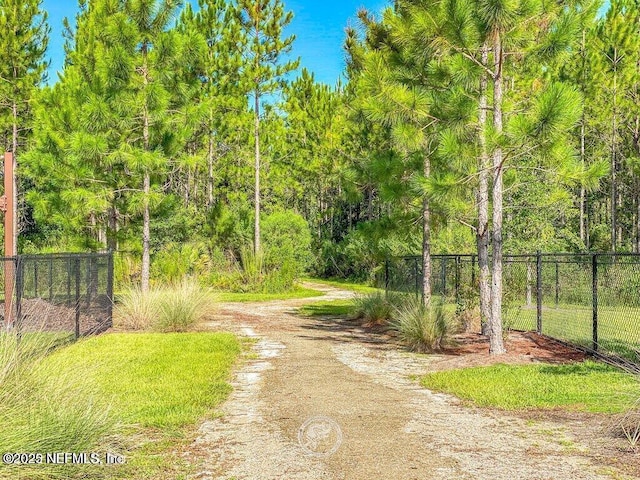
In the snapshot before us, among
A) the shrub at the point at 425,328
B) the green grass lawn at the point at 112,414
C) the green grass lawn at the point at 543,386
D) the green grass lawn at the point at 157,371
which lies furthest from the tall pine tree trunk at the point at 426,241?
the green grass lawn at the point at 112,414

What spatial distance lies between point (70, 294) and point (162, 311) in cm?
245

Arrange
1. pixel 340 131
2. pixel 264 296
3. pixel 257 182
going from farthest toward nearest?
pixel 340 131 < pixel 257 182 < pixel 264 296

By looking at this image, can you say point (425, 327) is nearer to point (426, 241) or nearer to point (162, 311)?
point (426, 241)

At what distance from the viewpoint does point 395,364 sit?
1024 centimetres

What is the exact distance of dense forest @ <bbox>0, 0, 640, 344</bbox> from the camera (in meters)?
10.3

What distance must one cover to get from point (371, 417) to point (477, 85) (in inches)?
315

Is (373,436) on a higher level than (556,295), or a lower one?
lower

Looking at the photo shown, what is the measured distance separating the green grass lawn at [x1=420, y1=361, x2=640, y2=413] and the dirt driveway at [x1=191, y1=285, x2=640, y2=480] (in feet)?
1.31

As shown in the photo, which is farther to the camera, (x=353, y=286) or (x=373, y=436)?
(x=353, y=286)

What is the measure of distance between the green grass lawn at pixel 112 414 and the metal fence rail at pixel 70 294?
2456mm

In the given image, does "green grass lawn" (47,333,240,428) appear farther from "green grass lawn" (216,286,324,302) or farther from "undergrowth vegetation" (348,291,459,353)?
"green grass lawn" (216,286,324,302)

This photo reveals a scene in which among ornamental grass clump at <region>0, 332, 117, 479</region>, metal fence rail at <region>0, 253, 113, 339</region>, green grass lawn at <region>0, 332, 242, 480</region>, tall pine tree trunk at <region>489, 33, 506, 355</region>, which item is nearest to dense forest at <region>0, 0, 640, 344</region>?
tall pine tree trunk at <region>489, 33, 506, 355</region>

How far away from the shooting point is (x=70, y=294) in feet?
40.2

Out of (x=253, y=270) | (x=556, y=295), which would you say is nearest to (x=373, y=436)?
(x=556, y=295)
